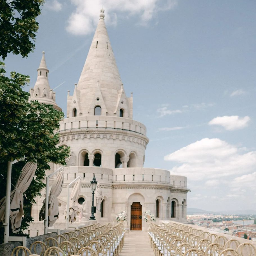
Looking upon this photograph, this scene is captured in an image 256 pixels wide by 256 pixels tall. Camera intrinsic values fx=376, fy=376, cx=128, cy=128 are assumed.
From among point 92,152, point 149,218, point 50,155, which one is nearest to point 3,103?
point 50,155

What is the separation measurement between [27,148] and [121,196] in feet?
89.6

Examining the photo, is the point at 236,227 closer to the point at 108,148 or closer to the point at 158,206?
the point at 158,206

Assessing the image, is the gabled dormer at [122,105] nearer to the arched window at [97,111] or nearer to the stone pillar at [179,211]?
the arched window at [97,111]

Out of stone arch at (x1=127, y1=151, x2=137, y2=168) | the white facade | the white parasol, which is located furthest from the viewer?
stone arch at (x1=127, y1=151, x2=137, y2=168)

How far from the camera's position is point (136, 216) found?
3881cm

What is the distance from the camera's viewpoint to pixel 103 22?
49219 mm

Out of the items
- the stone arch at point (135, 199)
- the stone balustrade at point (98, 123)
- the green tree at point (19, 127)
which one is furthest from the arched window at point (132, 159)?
the green tree at point (19, 127)

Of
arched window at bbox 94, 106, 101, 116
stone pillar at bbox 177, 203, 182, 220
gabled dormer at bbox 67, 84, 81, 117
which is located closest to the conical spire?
gabled dormer at bbox 67, 84, 81, 117

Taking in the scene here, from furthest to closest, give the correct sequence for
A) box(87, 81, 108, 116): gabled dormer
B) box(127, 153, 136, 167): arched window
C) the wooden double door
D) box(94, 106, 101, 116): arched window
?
box(127, 153, 136, 167): arched window, box(94, 106, 101, 116): arched window, box(87, 81, 108, 116): gabled dormer, the wooden double door

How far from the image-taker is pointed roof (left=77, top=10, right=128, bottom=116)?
43.9m

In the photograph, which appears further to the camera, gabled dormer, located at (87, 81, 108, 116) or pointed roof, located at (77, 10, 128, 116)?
pointed roof, located at (77, 10, 128, 116)

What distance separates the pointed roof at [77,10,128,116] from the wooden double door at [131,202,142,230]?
36.3 ft

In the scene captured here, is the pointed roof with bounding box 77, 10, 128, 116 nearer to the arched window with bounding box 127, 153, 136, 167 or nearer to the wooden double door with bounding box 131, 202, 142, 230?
the arched window with bounding box 127, 153, 136, 167

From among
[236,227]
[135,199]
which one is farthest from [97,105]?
[236,227]
